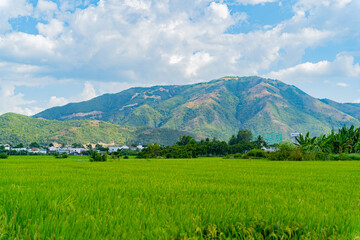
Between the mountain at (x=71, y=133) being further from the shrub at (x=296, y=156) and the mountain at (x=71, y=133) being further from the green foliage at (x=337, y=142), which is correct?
the shrub at (x=296, y=156)

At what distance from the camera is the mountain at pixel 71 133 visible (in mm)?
148125

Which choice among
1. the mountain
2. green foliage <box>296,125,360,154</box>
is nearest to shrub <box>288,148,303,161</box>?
green foliage <box>296,125,360,154</box>

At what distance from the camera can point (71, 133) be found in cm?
16700

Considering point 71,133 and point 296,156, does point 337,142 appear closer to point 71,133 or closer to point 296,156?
point 296,156

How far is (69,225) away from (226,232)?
1.46m

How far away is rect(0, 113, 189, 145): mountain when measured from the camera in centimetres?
14812

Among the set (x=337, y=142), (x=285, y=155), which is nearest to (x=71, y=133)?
(x=285, y=155)

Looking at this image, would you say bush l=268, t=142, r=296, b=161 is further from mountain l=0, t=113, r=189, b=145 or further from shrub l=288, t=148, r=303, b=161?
mountain l=0, t=113, r=189, b=145

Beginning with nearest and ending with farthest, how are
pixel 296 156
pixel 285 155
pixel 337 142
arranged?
pixel 296 156
pixel 285 155
pixel 337 142

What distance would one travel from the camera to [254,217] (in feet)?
7.92

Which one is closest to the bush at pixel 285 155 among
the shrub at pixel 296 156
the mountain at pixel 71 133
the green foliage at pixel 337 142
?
the shrub at pixel 296 156

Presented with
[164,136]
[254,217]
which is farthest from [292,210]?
[164,136]

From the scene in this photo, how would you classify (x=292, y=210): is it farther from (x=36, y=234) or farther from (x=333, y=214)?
(x=36, y=234)

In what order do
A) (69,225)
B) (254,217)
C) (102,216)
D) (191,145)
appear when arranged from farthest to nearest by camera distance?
(191,145)
(102,216)
(254,217)
(69,225)
